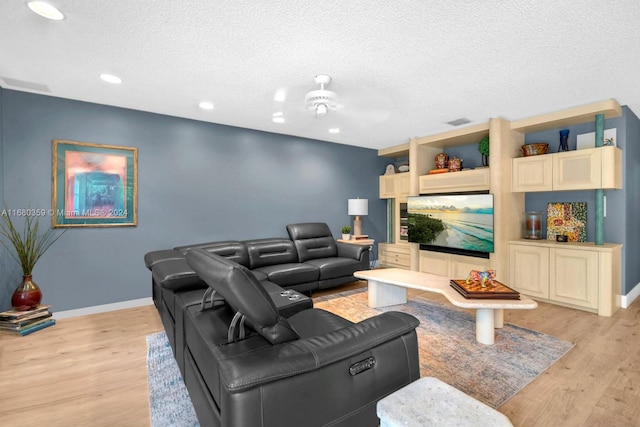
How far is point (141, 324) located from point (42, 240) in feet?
4.86

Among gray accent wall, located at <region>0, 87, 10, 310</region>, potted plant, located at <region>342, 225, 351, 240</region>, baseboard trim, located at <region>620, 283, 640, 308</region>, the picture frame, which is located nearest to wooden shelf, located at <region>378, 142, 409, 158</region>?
potted plant, located at <region>342, 225, 351, 240</region>

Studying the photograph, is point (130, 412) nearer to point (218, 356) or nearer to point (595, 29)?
point (218, 356)

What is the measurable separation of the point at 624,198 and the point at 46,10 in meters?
6.03

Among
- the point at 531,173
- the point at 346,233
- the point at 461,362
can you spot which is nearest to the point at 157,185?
the point at 346,233

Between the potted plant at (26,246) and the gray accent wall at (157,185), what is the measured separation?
4.4 inches

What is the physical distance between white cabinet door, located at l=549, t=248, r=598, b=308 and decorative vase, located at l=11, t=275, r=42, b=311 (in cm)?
607

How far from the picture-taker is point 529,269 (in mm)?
4078

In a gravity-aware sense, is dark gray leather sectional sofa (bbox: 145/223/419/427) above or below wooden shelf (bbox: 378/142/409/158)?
below

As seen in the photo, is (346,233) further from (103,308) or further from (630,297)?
(630,297)

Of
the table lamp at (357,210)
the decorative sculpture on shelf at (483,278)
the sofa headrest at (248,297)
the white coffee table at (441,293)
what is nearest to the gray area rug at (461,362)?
the white coffee table at (441,293)

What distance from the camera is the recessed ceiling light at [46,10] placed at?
6.00ft

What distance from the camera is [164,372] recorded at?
2.28 m

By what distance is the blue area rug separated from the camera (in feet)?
5.79

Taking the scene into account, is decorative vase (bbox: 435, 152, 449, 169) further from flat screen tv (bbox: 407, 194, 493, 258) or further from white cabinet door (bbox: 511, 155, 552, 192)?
white cabinet door (bbox: 511, 155, 552, 192)
